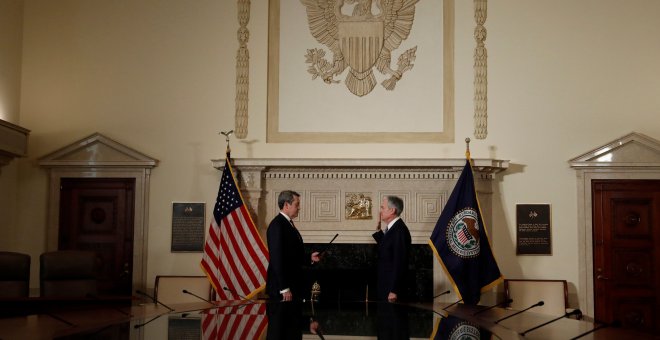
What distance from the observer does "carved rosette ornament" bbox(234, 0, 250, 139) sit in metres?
8.11

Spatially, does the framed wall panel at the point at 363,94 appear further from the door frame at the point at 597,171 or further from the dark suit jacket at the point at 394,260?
the dark suit jacket at the point at 394,260

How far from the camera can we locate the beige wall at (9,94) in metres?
7.98

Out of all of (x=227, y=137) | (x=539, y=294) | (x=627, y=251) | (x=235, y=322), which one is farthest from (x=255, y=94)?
(x=627, y=251)

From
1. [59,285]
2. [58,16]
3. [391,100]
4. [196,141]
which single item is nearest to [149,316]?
[59,285]

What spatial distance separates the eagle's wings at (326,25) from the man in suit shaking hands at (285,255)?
2554 mm

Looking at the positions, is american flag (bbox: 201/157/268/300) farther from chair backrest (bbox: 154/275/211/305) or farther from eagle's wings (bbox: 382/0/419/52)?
eagle's wings (bbox: 382/0/419/52)

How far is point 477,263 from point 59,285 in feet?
13.2

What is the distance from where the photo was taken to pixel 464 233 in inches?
293

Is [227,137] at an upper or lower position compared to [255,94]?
lower

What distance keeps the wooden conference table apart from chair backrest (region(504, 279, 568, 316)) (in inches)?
82.9

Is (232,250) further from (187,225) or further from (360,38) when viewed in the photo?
(360,38)

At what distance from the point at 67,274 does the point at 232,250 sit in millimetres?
1708

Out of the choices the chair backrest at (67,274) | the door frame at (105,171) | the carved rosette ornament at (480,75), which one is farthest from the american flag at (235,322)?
the carved rosette ornament at (480,75)

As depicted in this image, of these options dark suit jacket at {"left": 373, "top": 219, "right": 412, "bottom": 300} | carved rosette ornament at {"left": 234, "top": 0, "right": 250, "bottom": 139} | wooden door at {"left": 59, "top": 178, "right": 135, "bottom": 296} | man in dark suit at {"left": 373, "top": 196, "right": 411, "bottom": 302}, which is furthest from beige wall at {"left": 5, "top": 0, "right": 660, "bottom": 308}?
dark suit jacket at {"left": 373, "top": 219, "right": 412, "bottom": 300}
